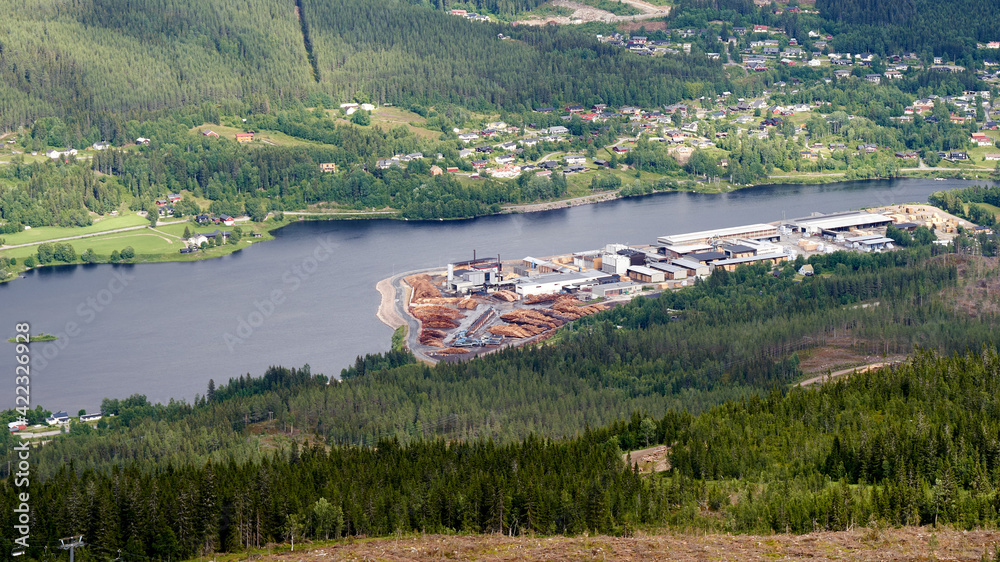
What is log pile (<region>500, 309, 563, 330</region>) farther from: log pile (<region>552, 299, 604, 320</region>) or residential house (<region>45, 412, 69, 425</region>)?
residential house (<region>45, 412, 69, 425</region>)

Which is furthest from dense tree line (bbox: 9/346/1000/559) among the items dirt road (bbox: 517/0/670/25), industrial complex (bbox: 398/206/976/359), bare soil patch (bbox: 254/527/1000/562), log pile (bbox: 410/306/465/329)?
dirt road (bbox: 517/0/670/25)

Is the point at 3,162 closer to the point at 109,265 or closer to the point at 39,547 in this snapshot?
the point at 109,265

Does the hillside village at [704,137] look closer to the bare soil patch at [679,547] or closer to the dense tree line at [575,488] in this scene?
the dense tree line at [575,488]

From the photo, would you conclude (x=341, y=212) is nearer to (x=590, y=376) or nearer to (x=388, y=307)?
(x=388, y=307)

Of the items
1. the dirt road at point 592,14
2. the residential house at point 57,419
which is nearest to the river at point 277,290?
the residential house at point 57,419

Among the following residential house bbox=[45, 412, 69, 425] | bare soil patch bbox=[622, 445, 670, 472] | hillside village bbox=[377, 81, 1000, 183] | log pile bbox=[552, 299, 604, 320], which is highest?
hillside village bbox=[377, 81, 1000, 183]
